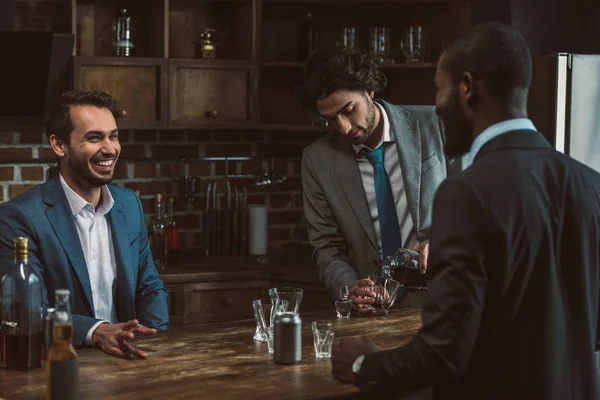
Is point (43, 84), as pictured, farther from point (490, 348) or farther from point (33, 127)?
point (490, 348)

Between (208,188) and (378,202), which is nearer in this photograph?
(378,202)

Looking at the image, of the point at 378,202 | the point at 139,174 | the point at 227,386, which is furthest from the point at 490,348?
the point at 139,174

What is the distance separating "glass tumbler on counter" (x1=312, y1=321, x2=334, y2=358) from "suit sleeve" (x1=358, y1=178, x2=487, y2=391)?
51cm

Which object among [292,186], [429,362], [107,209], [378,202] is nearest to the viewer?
[429,362]

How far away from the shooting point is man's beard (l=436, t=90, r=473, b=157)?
76.8 inches

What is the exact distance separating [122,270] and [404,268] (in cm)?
91

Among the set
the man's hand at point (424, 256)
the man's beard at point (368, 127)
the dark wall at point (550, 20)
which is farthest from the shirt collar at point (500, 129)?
the dark wall at point (550, 20)

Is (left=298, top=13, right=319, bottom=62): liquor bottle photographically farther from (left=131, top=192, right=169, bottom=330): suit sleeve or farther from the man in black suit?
the man in black suit

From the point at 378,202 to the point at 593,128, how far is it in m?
1.28

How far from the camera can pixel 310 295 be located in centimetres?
437

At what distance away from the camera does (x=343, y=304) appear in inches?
113

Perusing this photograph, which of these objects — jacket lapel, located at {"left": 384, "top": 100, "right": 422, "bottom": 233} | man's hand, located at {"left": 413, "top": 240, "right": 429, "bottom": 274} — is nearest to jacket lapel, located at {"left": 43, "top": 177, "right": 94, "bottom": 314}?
man's hand, located at {"left": 413, "top": 240, "right": 429, "bottom": 274}

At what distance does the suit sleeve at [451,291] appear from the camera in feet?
5.99

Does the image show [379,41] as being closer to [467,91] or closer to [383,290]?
[383,290]
